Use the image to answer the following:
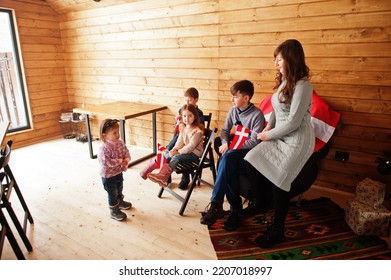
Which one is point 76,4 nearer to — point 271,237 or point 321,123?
point 321,123

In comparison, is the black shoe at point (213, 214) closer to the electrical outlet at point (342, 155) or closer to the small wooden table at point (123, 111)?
the electrical outlet at point (342, 155)

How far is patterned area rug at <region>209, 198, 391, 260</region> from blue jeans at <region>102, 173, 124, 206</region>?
0.80 meters

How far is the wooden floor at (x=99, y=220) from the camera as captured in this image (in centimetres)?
188

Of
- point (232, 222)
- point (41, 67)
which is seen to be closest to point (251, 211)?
point (232, 222)

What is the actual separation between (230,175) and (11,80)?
3868mm

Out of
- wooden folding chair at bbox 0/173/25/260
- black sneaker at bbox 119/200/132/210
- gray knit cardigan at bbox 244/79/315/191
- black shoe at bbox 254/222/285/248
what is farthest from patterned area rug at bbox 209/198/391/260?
wooden folding chair at bbox 0/173/25/260

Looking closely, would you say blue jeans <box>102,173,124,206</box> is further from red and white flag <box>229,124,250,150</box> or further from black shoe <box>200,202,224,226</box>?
red and white flag <box>229,124,250,150</box>

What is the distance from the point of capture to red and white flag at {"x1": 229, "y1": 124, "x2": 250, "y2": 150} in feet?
6.94

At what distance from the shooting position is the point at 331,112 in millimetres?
2398

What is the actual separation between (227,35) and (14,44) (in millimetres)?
3172

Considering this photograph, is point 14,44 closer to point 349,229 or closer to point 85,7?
point 85,7

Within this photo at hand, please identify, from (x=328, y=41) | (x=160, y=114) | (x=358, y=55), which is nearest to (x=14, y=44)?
(x=160, y=114)

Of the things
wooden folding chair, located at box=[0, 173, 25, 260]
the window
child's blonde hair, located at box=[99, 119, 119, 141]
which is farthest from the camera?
the window

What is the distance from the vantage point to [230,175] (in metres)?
2.05
